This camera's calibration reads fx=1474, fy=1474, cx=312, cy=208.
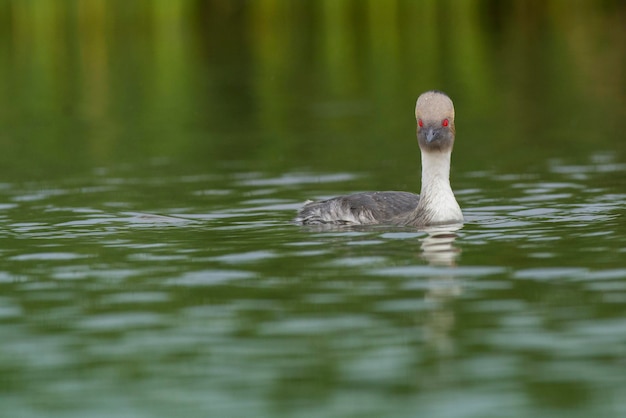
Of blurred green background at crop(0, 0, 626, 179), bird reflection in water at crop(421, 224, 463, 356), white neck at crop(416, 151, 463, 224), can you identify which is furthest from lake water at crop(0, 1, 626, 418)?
white neck at crop(416, 151, 463, 224)

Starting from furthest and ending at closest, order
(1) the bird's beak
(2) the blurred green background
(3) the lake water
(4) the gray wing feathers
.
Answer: (2) the blurred green background < (4) the gray wing feathers < (1) the bird's beak < (3) the lake water

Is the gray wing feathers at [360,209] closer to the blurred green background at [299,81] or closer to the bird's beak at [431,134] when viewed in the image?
the bird's beak at [431,134]

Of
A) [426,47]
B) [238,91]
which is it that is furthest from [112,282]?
[426,47]

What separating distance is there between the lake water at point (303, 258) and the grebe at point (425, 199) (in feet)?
1.02

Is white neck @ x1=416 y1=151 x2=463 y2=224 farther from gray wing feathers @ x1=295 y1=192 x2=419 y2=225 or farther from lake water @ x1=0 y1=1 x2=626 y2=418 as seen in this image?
gray wing feathers @ x1=295 y1=192 x2=419 y2=225

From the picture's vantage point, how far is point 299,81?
117 feet

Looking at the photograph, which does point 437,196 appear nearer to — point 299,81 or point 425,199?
point 425,199

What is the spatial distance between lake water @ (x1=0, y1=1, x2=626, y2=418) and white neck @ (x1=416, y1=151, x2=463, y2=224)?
27cm

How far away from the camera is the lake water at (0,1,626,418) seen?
27.9 feet

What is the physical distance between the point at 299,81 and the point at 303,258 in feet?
76.0

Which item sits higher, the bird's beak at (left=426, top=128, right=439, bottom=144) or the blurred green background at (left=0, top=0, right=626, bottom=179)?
the blurred green background at (left=0, top=0, right=626, bottom=179)

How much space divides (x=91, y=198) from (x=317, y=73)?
67.0 ft

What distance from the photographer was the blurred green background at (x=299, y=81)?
22.6m

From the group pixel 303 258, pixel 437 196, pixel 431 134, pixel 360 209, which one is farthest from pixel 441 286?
pixel 360 209
